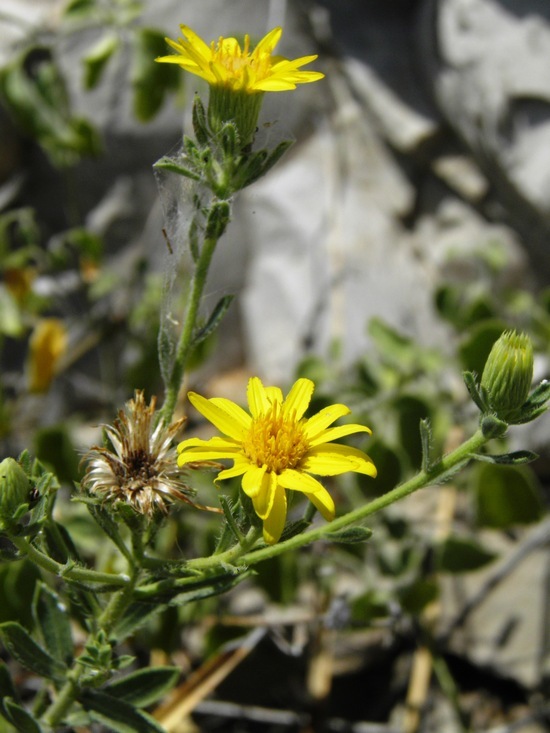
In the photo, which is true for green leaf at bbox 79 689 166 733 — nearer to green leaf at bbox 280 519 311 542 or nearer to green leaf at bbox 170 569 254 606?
green leaf at bbox 170 569 254 606

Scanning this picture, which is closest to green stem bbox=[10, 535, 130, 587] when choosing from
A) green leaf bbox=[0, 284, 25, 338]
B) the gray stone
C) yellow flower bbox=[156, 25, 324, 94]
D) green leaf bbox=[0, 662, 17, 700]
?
green leaf bbox=[0, 662, 17, 700]

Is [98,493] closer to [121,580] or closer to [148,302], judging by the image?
[121,580]

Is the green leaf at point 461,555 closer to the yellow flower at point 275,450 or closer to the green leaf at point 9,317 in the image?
the yellow flower at point 275,450

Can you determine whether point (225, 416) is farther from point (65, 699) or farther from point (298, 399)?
point (65, 699)

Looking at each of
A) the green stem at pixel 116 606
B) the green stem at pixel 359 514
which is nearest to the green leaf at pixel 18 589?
the green stem at pixel 116 606

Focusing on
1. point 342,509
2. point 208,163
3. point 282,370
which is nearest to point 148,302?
point 282,370

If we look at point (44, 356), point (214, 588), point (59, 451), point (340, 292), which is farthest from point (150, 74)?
point (214, 588)
